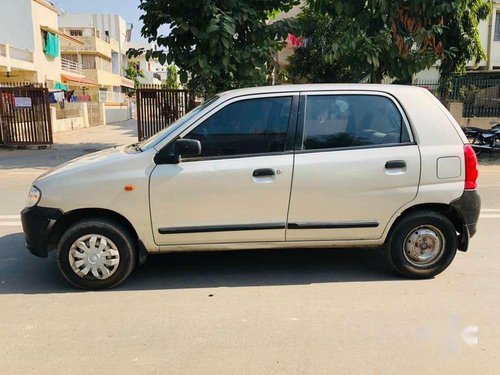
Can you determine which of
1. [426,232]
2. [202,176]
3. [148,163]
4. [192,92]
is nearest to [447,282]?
[426,232]

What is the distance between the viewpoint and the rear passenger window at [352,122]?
13.4ft

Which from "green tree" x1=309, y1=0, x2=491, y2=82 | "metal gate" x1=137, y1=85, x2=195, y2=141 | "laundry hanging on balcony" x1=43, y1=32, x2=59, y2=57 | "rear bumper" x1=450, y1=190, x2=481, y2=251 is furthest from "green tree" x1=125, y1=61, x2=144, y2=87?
"rear bumper" x1=450, y1=190, x2=481, y2=251

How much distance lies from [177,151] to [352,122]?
1.56m

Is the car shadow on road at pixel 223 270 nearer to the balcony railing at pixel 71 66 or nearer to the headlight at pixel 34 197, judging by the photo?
the headlight at pixel 34 197

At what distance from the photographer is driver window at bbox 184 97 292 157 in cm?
400

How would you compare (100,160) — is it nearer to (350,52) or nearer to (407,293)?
(407,293)

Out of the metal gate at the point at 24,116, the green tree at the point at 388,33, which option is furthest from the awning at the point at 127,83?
the green tree at the point at 388,33

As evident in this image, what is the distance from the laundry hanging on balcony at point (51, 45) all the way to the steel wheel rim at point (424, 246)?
106ft

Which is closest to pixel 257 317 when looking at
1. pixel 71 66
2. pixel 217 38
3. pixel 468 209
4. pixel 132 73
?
pixel 468 209

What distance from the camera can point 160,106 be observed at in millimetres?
15047

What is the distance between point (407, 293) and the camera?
396 centimetres

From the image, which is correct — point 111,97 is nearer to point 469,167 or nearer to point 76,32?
point 76,32

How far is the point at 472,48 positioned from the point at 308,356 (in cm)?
1741

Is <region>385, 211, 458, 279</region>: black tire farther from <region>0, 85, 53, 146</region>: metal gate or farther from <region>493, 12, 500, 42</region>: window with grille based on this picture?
<region>493, 12, 500, 42</region>: window with grille
